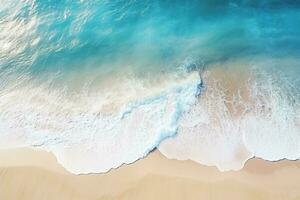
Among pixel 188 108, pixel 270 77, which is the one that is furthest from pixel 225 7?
pixel 188 108

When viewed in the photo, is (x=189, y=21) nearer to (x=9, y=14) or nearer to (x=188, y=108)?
(x=188, y=108)

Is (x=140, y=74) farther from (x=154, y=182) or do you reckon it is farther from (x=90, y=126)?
(x=154, y=182)

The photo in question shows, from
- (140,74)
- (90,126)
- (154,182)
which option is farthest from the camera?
(140,74)

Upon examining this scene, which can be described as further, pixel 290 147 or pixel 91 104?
pixel 91 104

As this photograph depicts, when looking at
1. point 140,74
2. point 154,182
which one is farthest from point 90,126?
point 154,182

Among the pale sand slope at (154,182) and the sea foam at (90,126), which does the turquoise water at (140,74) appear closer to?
the sea foam at (90,126)

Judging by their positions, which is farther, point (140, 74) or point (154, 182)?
point (140, 74)
